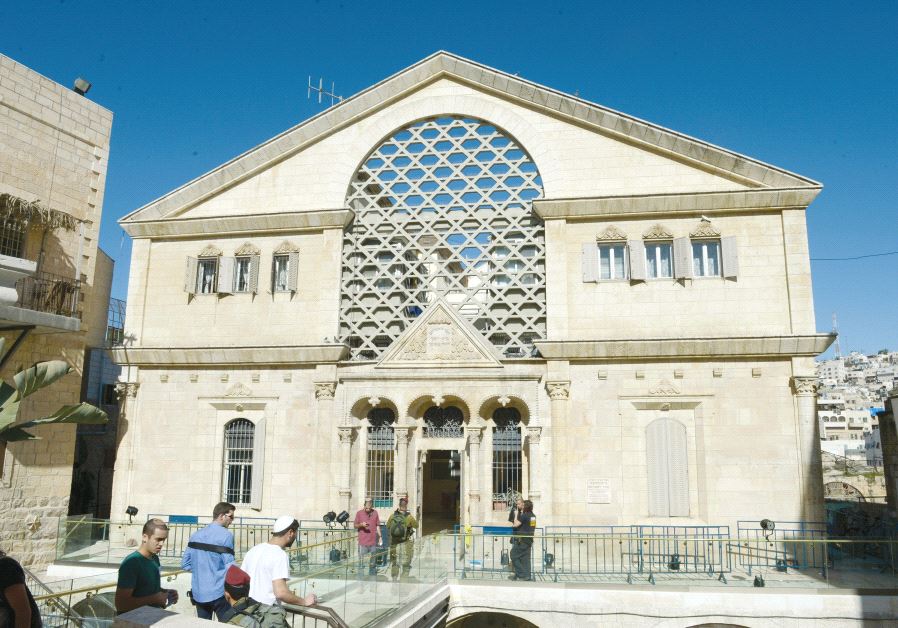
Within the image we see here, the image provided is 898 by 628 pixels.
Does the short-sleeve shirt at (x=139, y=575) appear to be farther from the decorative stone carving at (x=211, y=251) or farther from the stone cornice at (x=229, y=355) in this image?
A: the decorative stone carving at (x=211, y=251)

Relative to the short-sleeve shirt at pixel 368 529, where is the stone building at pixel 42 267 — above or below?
above

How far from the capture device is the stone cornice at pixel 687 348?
655 inches

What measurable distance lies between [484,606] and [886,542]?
7.75m

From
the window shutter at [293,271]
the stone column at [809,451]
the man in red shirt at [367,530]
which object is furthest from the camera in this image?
the window shutter at [293,271]

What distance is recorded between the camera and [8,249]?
17453 millimetres

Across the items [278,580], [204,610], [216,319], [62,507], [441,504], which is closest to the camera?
[278,580]

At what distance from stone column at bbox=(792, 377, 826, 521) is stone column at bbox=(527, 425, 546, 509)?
5733 mm

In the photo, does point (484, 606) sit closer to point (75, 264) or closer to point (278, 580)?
point (278, 580)

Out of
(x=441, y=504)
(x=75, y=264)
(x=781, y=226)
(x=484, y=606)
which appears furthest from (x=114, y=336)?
(x=781, y=226)

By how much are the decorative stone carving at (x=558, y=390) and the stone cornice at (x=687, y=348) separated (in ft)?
2.10

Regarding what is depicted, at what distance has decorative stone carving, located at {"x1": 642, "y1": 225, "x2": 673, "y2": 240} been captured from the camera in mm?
18016

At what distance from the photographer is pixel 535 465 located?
17234mm

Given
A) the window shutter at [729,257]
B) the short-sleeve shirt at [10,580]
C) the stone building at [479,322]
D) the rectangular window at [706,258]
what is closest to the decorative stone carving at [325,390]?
the stone building at [479,322]

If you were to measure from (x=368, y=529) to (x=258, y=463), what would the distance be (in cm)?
562
